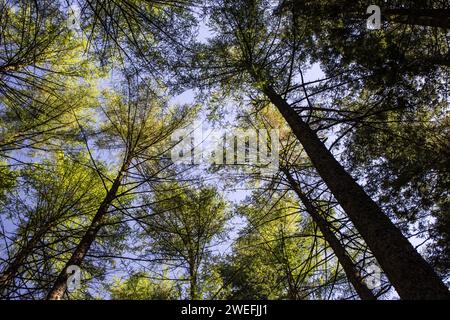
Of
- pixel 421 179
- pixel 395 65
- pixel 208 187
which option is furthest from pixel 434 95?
pixel 208 187

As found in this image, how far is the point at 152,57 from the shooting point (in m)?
5.75

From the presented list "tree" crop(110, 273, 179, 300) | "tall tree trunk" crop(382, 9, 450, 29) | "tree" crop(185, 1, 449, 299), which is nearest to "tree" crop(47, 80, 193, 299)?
"tree" crop(185, 1, 449, 299)

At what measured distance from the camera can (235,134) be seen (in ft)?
26.7

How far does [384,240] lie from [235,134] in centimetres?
545

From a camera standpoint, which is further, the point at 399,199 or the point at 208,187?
the point at 208,187

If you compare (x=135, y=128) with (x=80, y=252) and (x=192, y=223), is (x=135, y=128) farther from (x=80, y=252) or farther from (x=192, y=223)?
(x=80, y=252)

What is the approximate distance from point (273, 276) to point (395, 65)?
532cm

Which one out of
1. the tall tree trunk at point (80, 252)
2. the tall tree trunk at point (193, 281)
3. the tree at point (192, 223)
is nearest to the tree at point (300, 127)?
the tree at point (192, 223)

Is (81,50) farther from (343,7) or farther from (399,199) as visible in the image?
(399,199)

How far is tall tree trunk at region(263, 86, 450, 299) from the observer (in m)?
2.56

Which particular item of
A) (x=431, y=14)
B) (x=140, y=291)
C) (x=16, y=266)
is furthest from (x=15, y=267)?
(x=431, y=14)

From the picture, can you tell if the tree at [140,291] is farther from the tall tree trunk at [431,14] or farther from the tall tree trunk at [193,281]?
the tall tree trunk at [431,14]

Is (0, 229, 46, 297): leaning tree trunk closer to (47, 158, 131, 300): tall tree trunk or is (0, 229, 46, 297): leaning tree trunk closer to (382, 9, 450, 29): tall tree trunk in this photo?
(47, 158, 131, 300): tall tree trunk
